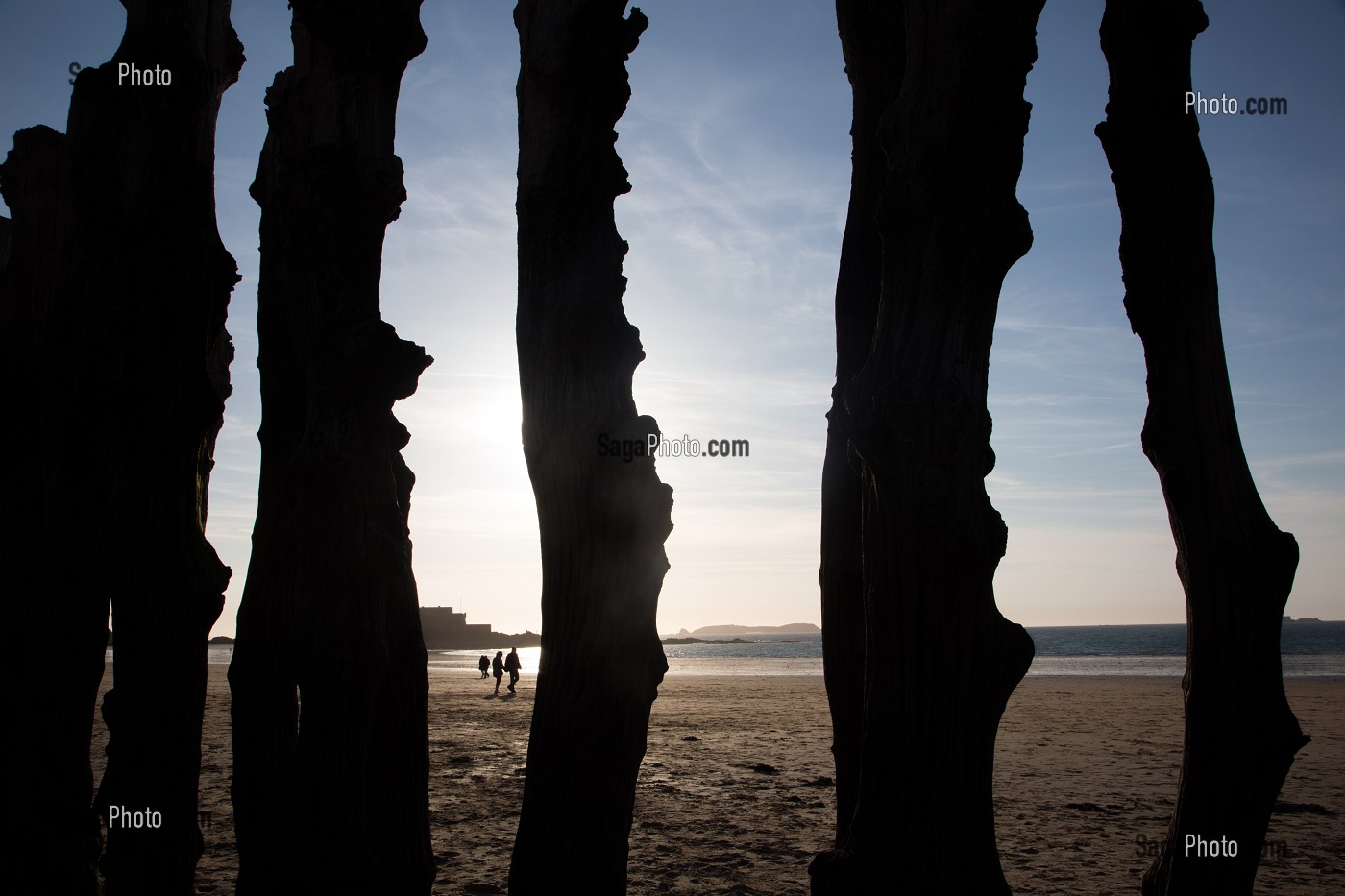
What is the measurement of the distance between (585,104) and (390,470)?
1829 millimetres

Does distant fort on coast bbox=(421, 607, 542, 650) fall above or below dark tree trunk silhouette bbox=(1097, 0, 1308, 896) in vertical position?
below

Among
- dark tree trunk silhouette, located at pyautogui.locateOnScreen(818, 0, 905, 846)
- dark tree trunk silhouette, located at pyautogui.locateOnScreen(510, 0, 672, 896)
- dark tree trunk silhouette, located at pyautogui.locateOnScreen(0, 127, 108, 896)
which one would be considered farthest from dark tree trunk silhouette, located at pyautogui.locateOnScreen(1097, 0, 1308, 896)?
dark tree trunk silhouette, located at pyautogui.locateOnScreen(0, 127, 108, 896)

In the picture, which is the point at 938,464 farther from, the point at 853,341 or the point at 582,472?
the point at 582,472

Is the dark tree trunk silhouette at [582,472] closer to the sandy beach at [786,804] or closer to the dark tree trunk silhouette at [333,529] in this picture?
the dark tree trunk silhouette at [333,529]

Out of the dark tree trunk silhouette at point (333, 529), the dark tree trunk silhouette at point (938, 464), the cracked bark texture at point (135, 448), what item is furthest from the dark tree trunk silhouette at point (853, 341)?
the cracked bark texture at point (135, 448)

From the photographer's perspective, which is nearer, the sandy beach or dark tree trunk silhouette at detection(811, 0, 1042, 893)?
dark tree trunk silhouette at detection(811, 0, 1042, 893)

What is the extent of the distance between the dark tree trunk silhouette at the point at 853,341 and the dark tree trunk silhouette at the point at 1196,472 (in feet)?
3.05

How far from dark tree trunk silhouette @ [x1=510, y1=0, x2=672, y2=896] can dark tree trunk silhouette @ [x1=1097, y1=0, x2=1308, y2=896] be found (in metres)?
1.99

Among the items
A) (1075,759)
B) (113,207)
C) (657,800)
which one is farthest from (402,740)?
(1075,759)

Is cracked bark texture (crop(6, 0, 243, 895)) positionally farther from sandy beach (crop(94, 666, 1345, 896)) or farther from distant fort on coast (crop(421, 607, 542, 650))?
distant fort on coast (crop(421, 607, 542, 650))

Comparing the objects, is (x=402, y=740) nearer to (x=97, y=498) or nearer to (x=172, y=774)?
(x=172, y=774)

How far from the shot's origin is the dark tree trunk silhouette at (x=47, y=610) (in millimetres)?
Result: 4855

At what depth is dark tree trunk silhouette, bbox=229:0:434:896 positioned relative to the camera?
389 cm

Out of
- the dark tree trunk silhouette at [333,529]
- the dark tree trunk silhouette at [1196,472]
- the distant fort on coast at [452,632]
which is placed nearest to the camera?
the dark tree trunk silhouette at [1196,472]
